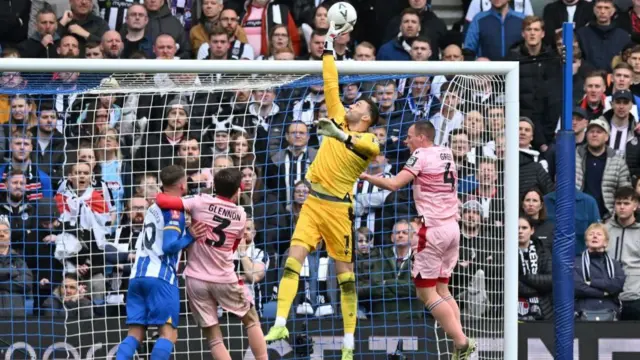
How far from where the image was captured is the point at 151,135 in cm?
1445

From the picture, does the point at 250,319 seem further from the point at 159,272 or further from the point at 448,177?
the point at 448,177

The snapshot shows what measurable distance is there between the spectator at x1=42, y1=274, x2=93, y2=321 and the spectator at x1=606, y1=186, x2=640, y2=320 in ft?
16.4

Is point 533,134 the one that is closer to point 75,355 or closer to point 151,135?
point 151,135

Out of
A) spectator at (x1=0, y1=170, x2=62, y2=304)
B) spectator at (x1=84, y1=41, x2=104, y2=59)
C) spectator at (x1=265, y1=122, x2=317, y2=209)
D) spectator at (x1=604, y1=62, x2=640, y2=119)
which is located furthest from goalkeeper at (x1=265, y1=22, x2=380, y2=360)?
spectator at (x1=84, y1=41, x2=104, y2=59)

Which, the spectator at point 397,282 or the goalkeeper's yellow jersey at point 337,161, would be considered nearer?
the goalkeeper's yellow jersey at point 337,161

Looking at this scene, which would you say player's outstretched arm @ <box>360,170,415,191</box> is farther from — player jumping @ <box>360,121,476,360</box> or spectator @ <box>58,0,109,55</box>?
spectator @ <box>58,0,109,55</box>

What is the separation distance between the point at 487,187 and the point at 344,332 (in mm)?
2000

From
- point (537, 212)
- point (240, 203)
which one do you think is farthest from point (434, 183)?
point (537, 212)

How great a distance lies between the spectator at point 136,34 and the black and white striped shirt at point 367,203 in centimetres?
366

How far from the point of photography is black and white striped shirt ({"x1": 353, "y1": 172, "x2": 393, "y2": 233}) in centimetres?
1425

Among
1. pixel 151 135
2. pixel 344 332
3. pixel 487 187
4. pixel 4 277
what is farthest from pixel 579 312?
pixel 4 277

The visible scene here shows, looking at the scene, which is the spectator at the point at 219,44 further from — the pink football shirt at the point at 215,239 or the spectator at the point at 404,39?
the pink football shirt at the point at 215,239

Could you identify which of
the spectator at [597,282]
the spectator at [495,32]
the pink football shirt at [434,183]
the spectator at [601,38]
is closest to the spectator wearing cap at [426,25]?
the spectator at [495,32]

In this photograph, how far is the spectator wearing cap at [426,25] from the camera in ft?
56.1
